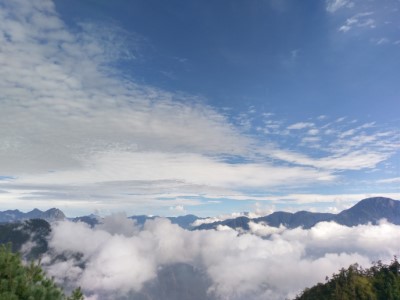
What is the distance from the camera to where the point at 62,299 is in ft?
133

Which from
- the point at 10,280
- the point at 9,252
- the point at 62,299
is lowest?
the point at 62,299

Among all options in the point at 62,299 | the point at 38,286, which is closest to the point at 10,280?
the point at 38,286

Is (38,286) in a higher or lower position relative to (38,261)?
lower

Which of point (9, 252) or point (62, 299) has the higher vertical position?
point (9, 252)

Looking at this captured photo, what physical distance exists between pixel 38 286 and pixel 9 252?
520 cm

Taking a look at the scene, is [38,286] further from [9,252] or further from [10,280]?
[9,252]

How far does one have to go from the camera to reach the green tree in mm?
34906

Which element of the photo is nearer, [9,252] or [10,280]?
[10,280]

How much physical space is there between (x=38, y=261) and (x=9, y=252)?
3251mm

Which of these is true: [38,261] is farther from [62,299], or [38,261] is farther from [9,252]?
[62,299]

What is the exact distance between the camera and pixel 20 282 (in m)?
36.5

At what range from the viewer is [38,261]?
1528 inches

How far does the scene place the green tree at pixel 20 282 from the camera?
34.9 metres

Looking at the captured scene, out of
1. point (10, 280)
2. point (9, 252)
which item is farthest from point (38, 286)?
point (9, 252)
